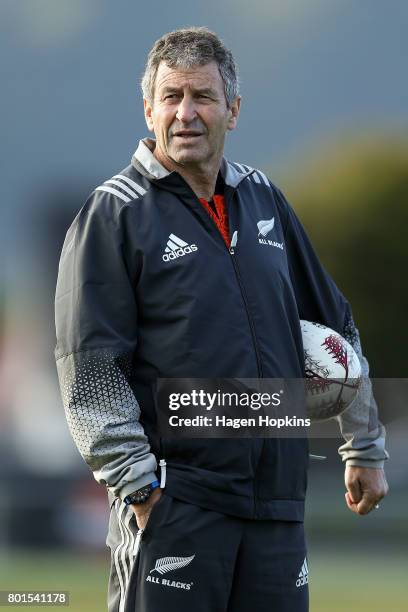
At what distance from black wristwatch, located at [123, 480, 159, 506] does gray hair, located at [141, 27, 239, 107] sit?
1.32m

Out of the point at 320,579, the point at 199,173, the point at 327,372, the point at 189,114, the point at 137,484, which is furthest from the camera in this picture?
the point at 320,579

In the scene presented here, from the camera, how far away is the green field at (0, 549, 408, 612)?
28.9ft

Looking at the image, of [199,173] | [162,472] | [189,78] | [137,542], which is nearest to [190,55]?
[189,78]

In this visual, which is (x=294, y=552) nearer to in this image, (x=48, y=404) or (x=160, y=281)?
(x=160, y=281)

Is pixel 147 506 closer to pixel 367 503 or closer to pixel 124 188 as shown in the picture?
pixel 367 503

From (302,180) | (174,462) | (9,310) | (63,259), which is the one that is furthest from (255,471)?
(302,180)

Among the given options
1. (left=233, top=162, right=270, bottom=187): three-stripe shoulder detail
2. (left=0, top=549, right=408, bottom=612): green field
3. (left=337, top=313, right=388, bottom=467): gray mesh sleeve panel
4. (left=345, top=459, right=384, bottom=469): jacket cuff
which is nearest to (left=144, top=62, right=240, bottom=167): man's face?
(left=233, top=162, right=270, bottom=187): three-stripe shoulder detail

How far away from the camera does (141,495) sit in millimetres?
3723

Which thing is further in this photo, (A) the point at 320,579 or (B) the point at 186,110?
(A) the point at 320,579

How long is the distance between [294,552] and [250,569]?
0.68ft

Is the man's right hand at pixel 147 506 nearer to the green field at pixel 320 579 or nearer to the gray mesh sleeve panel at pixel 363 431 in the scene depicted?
the gray mesh sleeve panel at pixel 363 431

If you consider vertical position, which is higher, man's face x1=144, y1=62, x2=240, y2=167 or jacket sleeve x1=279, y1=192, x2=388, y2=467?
man's face x1=144, y1=62, x2=240, y2=167

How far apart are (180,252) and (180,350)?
12.9 inches

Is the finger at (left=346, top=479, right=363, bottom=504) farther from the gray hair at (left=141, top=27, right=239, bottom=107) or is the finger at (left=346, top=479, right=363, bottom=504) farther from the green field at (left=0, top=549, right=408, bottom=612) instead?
the green field at (left=0, top=549, right=408, bottom=612)
